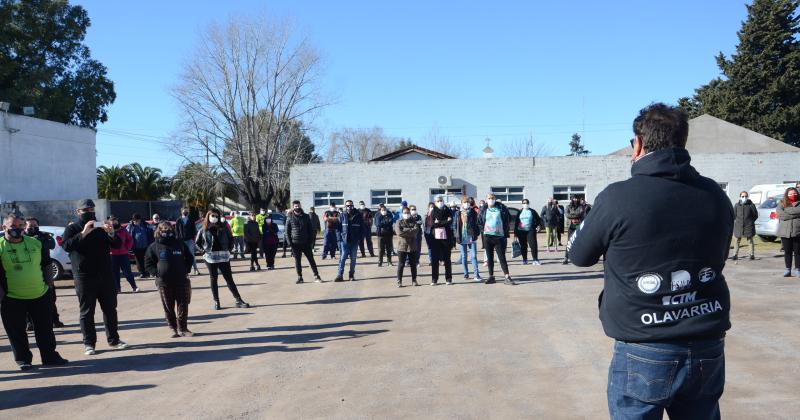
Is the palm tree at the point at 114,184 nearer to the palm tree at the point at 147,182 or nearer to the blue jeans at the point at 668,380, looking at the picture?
the palm tree at the point at 147,182

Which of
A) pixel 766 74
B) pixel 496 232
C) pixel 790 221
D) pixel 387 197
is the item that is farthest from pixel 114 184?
pixel 766 74

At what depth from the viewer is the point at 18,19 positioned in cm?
3700

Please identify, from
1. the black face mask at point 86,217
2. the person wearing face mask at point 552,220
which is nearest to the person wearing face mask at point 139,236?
the black face mask at point 86,217

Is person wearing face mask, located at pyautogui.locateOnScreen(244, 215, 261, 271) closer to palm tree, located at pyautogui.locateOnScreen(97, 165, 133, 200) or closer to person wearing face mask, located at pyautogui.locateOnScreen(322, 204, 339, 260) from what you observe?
person wearing face mask, located at pyautogui.locateOnScreen(322, 204, 339, 260)

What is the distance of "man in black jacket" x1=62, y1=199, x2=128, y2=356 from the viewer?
808cm

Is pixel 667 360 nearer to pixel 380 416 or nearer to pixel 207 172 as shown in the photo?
pixel 380 416

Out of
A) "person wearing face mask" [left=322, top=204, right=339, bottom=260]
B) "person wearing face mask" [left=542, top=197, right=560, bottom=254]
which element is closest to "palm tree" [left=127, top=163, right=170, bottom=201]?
"person wearing face mask" [left=322, top=204, right=339, bottom=260]

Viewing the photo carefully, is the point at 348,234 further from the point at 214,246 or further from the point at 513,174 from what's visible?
the point at 513,174

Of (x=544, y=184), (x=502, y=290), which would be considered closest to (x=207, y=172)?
(x=544, y=184)

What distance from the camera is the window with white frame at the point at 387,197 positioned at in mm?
36781

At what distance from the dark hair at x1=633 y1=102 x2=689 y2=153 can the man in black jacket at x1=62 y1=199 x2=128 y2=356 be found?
24.2 feet

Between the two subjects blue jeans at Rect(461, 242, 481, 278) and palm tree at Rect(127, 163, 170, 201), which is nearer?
blue jeans at Rect(461, 242, 481, 278)

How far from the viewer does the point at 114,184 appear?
4588cm

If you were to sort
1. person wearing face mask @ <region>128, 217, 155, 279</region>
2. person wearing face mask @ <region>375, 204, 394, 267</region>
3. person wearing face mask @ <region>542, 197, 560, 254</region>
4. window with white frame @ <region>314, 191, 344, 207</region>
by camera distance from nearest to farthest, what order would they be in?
1. person wearing face mask @ <region>128, 217, 155, 279</region>
2. person wearing face mask @ <region>375, 204, 394, 267</region>
3. person wearing face mask @ <region>542, 197, 560, 254</region>
4. window with white frame @ <region>314, 191, 344, 207</region>
